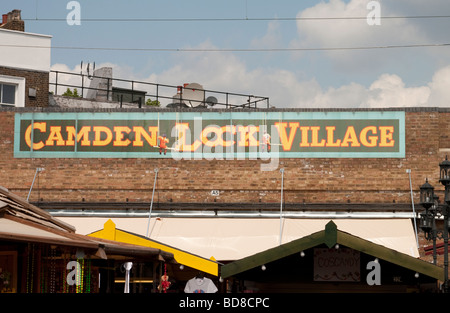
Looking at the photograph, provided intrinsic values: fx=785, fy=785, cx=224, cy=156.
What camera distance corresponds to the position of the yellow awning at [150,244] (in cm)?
1669

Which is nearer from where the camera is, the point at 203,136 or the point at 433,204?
the point at 433,204

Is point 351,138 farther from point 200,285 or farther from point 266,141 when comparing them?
point 200,285

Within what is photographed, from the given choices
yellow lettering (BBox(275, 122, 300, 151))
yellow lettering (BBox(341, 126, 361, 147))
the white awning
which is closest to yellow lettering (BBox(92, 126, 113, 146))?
the white awning

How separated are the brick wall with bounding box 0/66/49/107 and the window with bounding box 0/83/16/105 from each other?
49cm

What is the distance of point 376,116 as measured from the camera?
2659 centimetres

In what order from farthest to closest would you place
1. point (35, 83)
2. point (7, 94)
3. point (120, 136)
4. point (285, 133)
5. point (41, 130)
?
point (35, 83) → point (7, 94) → point (41, 130) → point (120, 136) → point (285, 133)

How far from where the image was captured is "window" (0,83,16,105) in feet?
103

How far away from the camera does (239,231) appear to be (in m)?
25.5

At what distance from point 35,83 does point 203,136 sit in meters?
9.10

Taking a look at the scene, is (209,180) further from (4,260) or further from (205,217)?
(4,260)

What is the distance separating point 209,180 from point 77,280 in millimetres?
12747

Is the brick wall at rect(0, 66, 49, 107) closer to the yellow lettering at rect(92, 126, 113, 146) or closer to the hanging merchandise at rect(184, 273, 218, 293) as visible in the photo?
the yellow lettering at rect(92, 126, 113, 146)

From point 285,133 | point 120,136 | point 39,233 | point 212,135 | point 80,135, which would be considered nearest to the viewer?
point 39,233

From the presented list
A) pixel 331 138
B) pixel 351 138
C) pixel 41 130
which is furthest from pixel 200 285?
pixel 41 130
